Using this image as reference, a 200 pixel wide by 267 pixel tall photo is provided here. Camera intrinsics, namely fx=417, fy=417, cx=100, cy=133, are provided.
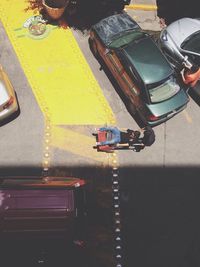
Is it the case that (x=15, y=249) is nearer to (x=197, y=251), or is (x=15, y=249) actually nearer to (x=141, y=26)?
(x=197, y=251)

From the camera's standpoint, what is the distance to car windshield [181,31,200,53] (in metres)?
13.2

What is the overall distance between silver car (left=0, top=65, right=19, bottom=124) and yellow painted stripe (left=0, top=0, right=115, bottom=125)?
1.16 m

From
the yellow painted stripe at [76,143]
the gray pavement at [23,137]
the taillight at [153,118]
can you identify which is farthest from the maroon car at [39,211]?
the taillight at [153,118]

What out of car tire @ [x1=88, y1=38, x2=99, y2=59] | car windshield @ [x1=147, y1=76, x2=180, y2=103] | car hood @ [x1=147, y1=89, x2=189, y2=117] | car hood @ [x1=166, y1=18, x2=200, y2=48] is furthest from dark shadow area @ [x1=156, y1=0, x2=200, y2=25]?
car hood @ [x1=147, y1=89, x2=189, y2=117]

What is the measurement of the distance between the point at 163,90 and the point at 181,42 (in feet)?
6.24

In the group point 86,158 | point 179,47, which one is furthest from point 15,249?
point 179,47

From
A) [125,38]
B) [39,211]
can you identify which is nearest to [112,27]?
[125,38]

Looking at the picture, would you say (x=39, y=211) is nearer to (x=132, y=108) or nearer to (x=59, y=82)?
(x=132, y=108)

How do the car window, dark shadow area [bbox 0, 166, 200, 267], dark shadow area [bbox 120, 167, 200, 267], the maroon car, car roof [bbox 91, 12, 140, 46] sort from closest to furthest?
the maroon car
dark shadow area [bbox 0, 166, 200, 267]
dark shadow area [bbox 120, 167, 200, 267]
the car window
car roof [bbox 91, 12, 140, 46]

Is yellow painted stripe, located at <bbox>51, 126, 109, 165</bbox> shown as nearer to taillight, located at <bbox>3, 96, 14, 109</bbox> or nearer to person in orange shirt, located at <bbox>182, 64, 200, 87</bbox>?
taillight, located at <bbox>3, 96, 14, 109</bbox>

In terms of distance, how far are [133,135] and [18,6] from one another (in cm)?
655

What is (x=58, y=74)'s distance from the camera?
13.7 metres

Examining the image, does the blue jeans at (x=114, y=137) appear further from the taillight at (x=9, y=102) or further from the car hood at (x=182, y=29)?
the car hood at (x=182, y=29)

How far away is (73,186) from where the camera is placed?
35.7ft
